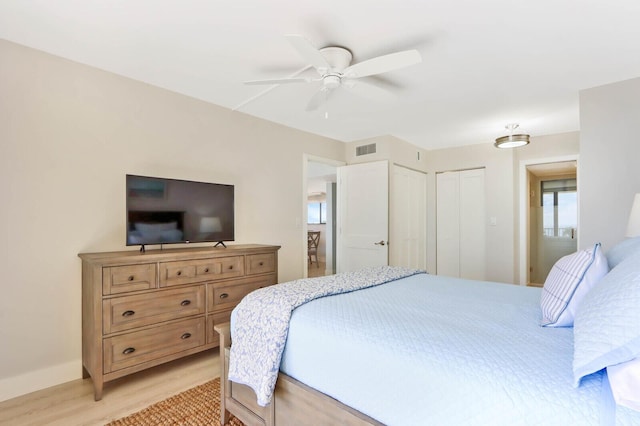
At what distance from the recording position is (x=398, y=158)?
4629 millimetres

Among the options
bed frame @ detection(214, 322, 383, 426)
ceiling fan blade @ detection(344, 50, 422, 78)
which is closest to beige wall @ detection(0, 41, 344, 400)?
bed frame @ detection(214, 322, 383, 426)

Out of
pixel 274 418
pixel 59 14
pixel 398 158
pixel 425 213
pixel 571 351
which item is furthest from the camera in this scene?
pixel 425 213

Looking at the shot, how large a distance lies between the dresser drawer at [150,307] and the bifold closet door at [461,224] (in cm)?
407

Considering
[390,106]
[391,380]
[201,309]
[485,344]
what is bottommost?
[201,309]

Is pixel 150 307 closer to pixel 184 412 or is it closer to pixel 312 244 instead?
pixel 184 412

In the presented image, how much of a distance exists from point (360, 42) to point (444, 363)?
197 centimetres

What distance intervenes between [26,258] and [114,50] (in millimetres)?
1588

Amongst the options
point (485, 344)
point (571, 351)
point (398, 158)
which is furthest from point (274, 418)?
point (398, 158)

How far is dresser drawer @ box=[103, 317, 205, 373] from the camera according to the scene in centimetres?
217

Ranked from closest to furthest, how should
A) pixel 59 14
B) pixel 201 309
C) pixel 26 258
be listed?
pixel 59 14 < pixel 26 258 < pixel 201 309

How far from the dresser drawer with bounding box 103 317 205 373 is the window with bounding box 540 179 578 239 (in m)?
5.43

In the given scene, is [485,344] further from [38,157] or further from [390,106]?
[38,157]

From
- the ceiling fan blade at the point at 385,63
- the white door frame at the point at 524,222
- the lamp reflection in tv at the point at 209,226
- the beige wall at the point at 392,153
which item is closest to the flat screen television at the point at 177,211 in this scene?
the lamp reflection in tv at the point at 209,226

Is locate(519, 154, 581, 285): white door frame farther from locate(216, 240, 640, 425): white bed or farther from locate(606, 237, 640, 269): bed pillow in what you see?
locate(606, 237, 640, 269): bed pillow
